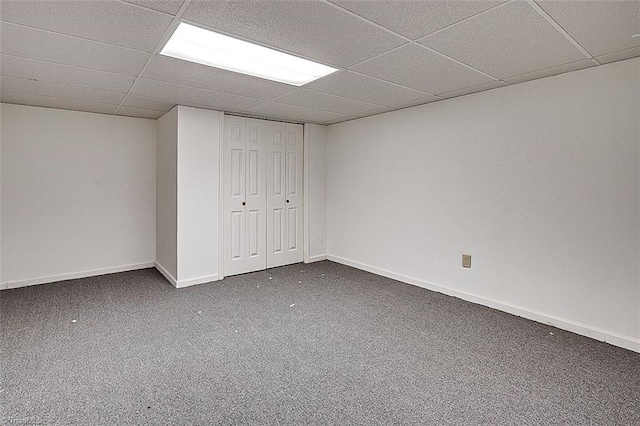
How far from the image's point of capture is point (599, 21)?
1903 mm

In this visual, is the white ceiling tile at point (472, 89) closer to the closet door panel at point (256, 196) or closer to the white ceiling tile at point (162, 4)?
the closet door panel at point (256, 196)

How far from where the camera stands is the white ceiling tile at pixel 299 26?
1.74 metres

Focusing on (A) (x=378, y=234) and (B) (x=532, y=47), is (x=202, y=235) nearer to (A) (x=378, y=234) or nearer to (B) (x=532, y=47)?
(A) (x=378, y=234)

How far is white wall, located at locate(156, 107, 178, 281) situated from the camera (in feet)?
13.2

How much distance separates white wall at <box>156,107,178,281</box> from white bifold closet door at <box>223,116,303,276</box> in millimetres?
608

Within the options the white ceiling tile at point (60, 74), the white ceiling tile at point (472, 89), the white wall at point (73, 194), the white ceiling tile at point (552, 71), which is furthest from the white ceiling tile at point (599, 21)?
the white wall at point (73, 194)

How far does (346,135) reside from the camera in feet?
16.4

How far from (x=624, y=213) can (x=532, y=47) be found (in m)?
1.42

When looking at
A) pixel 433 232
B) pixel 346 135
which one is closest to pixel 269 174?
pixel 346 135

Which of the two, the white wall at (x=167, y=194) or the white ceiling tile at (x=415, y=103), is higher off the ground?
the white ceiling tile at (x=415, y=103)

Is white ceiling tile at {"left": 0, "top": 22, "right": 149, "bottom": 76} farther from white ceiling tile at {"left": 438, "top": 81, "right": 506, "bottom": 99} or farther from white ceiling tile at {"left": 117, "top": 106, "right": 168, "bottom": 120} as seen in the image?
white ceiling tile at {"left": 438, "top": 81, "right": 506, "bottom": 99}

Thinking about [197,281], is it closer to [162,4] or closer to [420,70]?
[162,4]

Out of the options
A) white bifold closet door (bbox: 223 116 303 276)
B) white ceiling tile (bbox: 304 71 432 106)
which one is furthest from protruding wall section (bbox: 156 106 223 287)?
white ceiling tile (bbox: 304 71 432 106)

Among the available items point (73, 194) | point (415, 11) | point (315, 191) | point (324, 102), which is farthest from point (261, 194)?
point (415, 11)
